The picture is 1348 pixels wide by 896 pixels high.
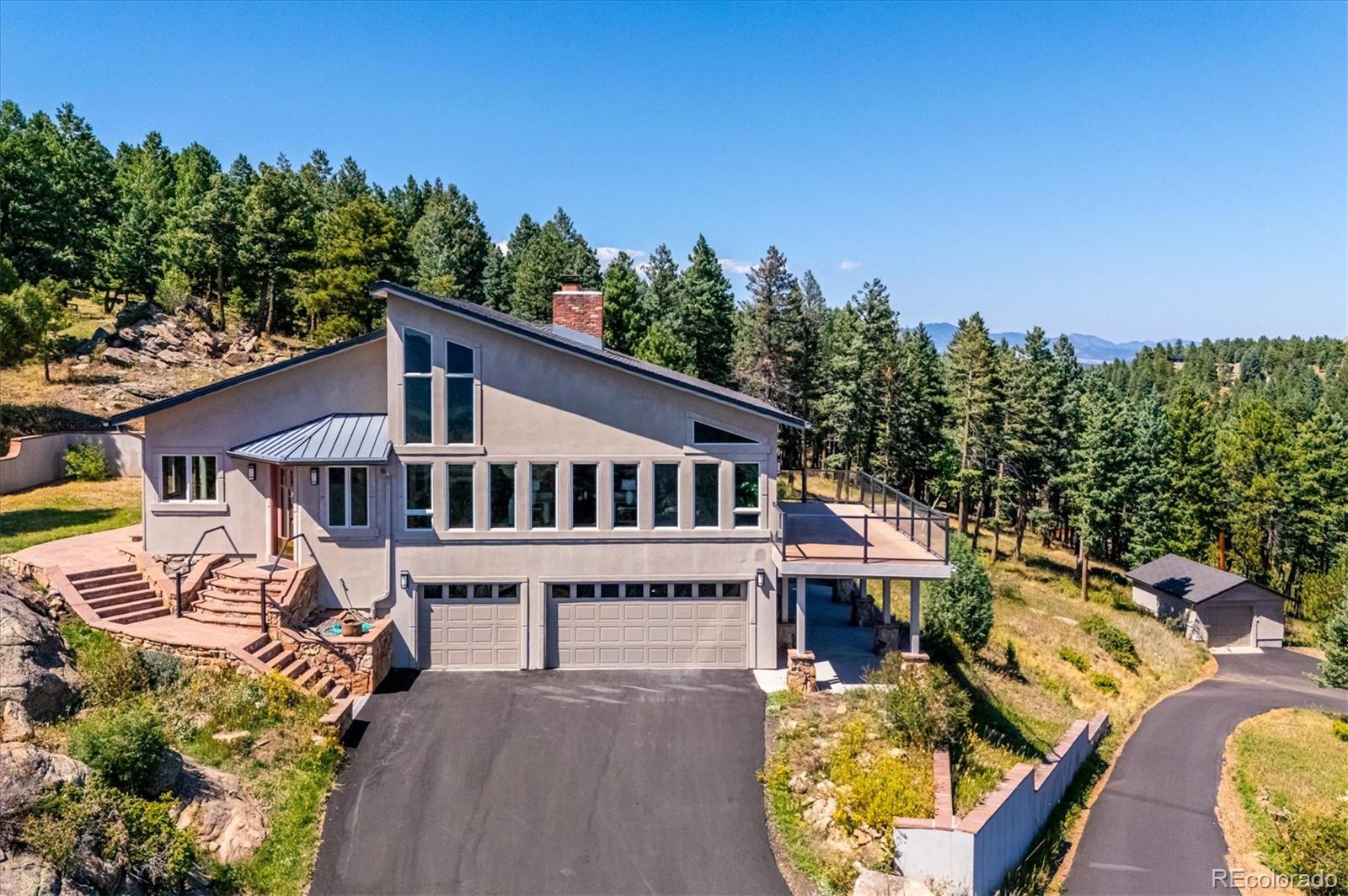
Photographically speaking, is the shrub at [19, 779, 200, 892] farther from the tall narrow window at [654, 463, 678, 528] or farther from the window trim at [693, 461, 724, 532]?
the window trim at [693, 461, 724, 532]

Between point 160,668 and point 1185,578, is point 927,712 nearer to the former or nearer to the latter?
point 160,668

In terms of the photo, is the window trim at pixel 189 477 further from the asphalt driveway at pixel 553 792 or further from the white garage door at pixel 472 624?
the asphalt driveway at pixel 553 792

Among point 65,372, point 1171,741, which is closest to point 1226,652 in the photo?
point 1171,741

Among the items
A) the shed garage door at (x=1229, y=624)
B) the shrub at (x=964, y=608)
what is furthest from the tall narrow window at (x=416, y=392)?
the shed garage door at (x=1229, y=624)

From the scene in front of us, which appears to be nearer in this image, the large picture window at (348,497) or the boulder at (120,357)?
the large picture window at (348,497)

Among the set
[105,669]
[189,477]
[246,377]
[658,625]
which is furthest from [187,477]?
[658,625]

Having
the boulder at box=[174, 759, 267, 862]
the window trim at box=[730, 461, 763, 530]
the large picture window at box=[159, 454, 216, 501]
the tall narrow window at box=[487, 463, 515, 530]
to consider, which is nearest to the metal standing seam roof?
the large picture window at box=[159, 454, 216, 501]
